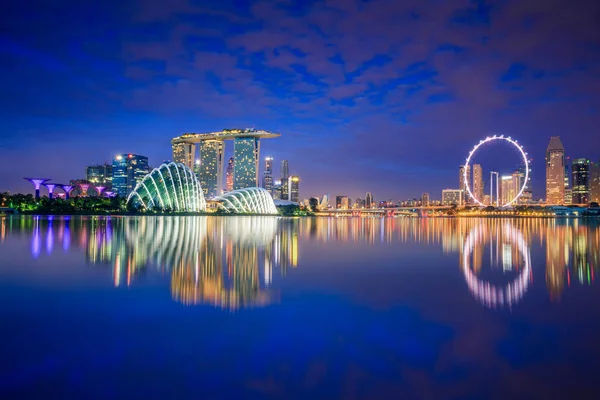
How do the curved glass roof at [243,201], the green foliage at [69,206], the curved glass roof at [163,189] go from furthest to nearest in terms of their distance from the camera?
the curved glass roof at [243,201] < the green foliage at [69,206] < the curved glass roof at [163,189]

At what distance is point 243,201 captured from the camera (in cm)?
12644

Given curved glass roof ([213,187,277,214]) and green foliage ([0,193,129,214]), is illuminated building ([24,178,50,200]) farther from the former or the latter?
curved glass roof ([213,187,277,214])

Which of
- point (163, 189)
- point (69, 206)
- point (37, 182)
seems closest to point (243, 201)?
point (163, 189)

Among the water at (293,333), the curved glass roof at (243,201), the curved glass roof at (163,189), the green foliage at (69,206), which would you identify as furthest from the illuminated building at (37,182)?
the water at (293,333)

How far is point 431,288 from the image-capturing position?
11461mm

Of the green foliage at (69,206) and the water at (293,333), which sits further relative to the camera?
the green foliage at (69,206)

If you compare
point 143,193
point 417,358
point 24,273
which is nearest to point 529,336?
point 417,358

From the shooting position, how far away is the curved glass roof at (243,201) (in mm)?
125125

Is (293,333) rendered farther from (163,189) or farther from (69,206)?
(69,206)

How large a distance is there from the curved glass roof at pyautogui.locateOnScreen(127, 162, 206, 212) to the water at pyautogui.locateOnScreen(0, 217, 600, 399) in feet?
282

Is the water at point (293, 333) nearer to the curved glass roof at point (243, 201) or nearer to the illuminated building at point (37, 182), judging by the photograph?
the curved glass roof at point (243, 201)

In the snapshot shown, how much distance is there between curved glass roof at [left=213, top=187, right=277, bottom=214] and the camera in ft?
411

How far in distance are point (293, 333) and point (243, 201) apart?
121 meters

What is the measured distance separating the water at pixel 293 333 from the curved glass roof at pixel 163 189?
86.1 m
